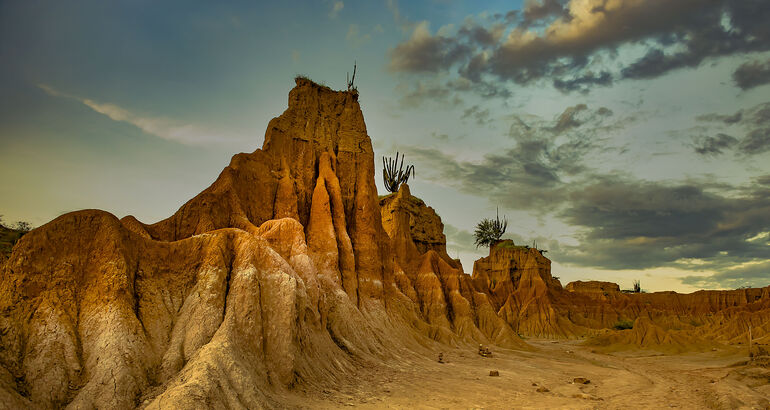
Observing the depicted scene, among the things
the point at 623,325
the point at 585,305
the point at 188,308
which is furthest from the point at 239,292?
the point at 585,305

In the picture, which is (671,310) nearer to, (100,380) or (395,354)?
(395,354)

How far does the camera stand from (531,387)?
23047 millimetres

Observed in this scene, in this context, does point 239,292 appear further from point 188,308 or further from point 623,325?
point 623,325

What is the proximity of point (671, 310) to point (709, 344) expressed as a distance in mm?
31905

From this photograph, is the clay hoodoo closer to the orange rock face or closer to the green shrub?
the orange rock face

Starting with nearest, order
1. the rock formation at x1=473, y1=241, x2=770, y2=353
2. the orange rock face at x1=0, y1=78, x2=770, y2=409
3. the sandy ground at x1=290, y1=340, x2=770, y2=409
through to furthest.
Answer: the orange rock face at x1=0, y1=78, x2=770, y2=409, the sandy ground at x1=290, y1=340, x2=770, y2=409, the rock formation at x1=473, y1=241, x2=770, y2=353

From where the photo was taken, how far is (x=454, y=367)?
27172 mm

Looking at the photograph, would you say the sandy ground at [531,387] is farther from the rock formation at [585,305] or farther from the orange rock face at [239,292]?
the rock formation at [585,305]

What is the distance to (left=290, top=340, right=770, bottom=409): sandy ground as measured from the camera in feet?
59.5

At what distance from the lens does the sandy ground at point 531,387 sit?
1812 cm

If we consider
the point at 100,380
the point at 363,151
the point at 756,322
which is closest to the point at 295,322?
the point at 100,380

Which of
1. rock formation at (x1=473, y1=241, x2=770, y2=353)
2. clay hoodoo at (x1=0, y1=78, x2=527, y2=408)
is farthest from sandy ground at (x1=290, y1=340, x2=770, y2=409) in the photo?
rock formation at (x1=473, y1=241, x2=770, y2=353)

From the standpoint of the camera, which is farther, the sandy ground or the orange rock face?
the sandy ground

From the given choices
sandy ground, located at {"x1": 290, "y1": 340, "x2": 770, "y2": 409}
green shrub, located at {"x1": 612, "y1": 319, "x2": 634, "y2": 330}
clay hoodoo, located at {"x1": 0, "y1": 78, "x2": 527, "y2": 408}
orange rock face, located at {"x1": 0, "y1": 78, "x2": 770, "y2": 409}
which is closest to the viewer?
clay hoodoo, located at {"x1": 0, "y1": 78, "x2": 527, "y2": 408}
